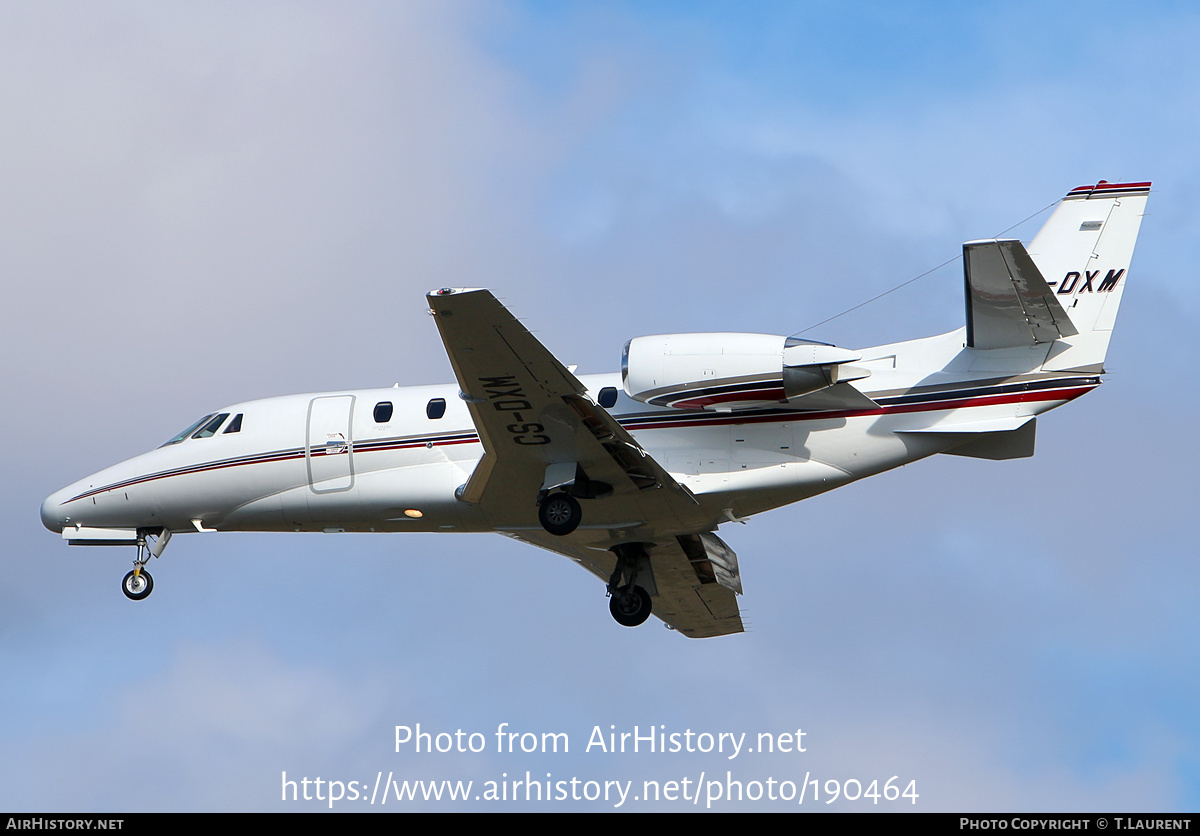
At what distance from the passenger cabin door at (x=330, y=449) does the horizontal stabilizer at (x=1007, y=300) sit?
31.6 ft

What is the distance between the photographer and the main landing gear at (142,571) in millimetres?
24219

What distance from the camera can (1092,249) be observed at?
20.9m

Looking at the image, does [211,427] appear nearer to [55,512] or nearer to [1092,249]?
[55,512]

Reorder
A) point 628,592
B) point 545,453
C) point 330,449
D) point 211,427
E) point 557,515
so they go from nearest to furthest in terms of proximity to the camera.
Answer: point 545,453 → point 557,515 → point 330,449 → point 628,592 → point 211,427

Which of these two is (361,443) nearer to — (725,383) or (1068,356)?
(725,383)

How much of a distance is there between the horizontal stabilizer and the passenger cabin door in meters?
9.62

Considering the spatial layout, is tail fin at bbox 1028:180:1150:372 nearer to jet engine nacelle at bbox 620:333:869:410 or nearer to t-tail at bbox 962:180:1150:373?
t-tail at bbox 962:180:1150:373

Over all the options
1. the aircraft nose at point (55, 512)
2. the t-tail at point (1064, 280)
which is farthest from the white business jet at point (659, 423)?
the aircraft nose at point (55, 512)

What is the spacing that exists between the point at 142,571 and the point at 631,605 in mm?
8259

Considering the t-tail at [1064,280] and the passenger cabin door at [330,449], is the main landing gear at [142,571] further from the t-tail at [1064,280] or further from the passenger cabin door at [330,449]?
the t-tail at [1064,280]

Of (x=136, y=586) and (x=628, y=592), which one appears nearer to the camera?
(x=628, y=592)

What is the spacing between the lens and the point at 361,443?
22656 millimetres

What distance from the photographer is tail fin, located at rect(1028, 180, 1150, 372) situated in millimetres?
20453

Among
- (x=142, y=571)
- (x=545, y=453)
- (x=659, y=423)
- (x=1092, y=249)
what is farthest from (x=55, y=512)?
(x=1092, y=249)
